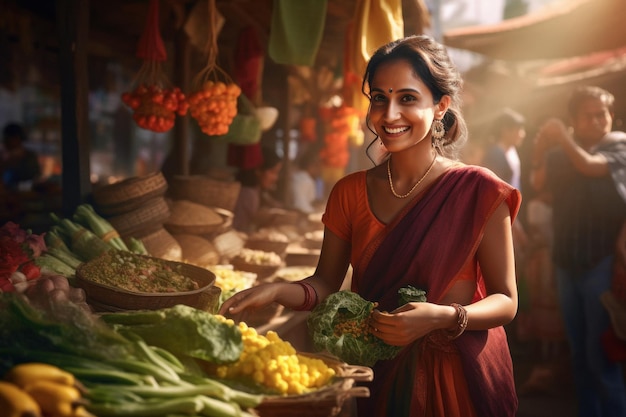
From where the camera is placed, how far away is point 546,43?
7.83 meters

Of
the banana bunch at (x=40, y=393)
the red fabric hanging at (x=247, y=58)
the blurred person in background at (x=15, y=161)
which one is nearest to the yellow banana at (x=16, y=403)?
the banana bunch at (x=40, y=393)

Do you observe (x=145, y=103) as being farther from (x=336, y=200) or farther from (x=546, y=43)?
(x=546, y=43)

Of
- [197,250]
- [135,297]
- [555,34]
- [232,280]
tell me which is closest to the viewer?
[135,297]

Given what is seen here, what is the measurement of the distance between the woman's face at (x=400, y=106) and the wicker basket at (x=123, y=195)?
8.99ft

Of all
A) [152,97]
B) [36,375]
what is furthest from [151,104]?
[36,375]

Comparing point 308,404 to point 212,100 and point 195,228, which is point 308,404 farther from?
point 195,228

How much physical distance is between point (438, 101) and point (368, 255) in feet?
2.17

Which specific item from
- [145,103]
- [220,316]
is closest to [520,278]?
[145,103]

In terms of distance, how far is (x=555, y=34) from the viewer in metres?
7.46

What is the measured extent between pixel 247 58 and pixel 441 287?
155 inches

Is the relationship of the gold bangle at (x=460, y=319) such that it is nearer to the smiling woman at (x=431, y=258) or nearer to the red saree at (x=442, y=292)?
the smiling woman at (x=431, y=258)

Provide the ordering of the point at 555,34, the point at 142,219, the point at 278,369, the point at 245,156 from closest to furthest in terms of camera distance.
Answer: the point at 278,369, the point at 142,219, the point at 245,156, the point at 555,34

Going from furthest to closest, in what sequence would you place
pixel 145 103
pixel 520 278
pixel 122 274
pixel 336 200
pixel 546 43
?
pixel 546 43 → pixel 520 278 → pixel 145 103 → pixel 122 274 → pixel 336 200

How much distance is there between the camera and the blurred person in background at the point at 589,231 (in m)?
4.93
